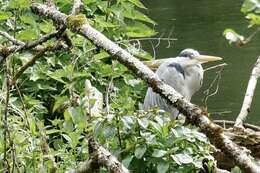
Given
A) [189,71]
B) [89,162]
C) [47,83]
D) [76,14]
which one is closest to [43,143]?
[89,162]

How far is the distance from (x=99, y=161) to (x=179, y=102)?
11.9 inches

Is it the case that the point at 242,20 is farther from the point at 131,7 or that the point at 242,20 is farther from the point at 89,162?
the point at 89,162

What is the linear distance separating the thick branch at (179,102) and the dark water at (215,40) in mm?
2327

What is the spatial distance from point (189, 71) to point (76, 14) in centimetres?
190

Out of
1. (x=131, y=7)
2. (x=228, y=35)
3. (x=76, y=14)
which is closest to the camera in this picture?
(x=228, y=35)

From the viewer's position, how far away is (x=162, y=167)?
2027 millimetres

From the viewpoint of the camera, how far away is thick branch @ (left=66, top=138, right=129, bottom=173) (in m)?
1.80

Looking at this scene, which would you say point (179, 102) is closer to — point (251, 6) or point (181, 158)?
point (181, 158)

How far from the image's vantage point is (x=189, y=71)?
4.09 metres

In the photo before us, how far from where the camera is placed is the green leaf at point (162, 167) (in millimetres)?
2014

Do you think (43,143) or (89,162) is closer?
(89,162)

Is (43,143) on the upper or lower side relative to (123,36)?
lower

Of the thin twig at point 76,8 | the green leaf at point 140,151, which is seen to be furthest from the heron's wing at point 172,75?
the green leaf at point 140,151

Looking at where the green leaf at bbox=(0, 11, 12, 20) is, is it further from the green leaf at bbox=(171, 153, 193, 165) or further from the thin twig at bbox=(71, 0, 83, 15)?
the green leaf at bbox=(171, 153, 193, 165)
